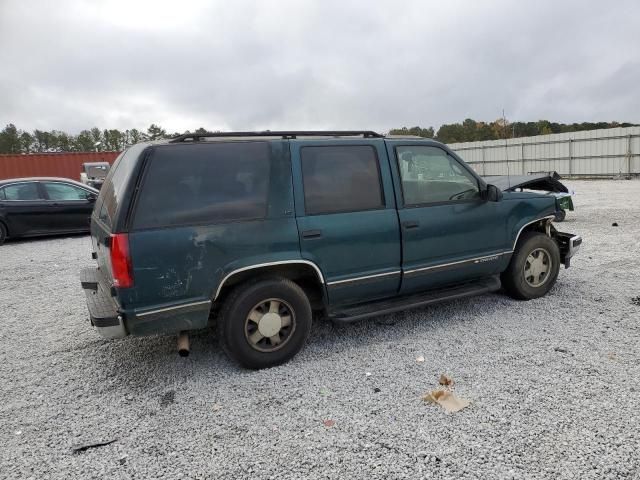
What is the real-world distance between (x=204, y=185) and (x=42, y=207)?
9.01 metres

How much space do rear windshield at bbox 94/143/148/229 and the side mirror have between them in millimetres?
3169

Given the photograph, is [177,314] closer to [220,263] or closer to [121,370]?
[220,263]

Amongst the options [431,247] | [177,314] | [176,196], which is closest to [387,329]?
[431,247]

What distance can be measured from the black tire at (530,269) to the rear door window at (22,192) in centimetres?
1031

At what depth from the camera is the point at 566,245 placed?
17.3 feet

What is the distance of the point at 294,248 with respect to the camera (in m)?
3.62

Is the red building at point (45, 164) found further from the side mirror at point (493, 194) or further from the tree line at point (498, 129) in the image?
the tree line at point (498, 129)

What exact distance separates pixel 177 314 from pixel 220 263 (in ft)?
Answer: 1.61

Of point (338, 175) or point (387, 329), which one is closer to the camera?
point (338, 175)

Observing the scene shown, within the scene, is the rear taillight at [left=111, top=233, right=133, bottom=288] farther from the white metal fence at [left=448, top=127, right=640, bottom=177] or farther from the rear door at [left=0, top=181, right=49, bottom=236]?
the white metal fence at [left=448, top=127, right=640, bottom=177]

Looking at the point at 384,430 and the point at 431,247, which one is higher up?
the point at 431,247

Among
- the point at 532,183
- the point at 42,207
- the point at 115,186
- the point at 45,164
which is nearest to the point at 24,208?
the point at 42,207

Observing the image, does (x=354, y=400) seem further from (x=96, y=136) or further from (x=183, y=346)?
(x=96, y=136)

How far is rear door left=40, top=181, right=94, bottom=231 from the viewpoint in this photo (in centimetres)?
1062
